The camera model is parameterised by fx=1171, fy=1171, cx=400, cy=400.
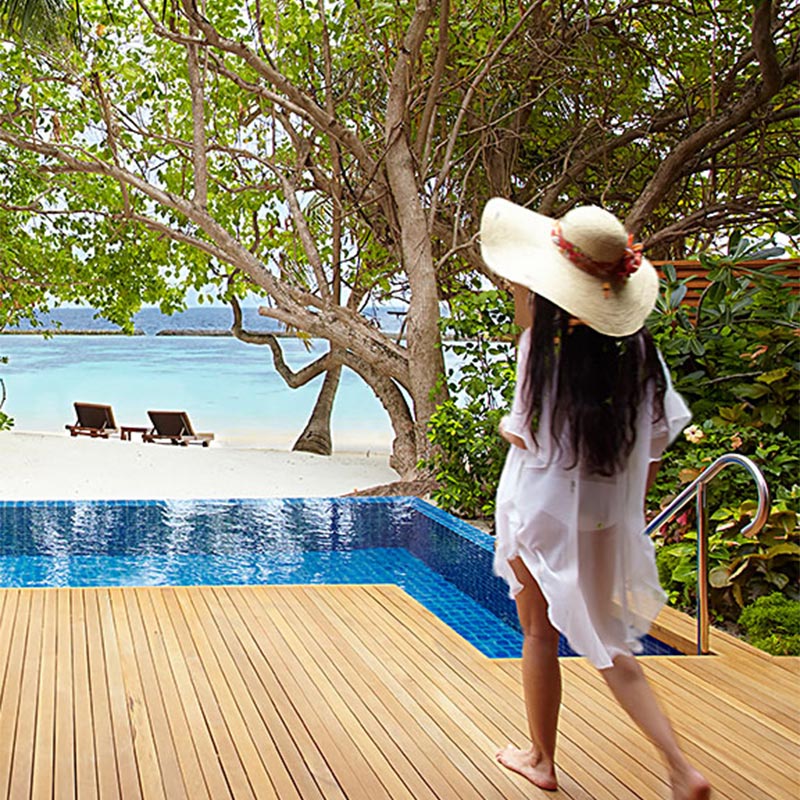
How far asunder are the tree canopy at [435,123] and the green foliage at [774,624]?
4091mm

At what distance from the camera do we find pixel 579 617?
2350 mm

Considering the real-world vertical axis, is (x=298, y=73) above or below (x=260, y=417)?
above

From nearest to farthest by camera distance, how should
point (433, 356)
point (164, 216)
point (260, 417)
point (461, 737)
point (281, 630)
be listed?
point (461, 737) → point (281, 630) → point (433, 356) → point (164, 216) → point (260, 417)

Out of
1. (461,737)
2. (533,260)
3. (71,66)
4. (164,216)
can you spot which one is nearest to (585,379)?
(533,260)

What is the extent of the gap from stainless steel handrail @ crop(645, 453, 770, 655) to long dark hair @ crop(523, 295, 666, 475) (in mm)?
991

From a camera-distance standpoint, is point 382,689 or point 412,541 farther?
point 412,541

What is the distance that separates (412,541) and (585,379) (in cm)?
499

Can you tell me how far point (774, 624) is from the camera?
4410mm

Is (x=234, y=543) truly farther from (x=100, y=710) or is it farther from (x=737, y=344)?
(x=100, y=710)

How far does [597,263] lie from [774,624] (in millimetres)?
2516

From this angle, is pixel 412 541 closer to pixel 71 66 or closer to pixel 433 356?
pixel 433 356

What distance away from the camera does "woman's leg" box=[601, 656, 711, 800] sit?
7.43 ft

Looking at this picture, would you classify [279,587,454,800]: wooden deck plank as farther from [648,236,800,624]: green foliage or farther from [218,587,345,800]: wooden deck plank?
[648,236,800,624]: green foliage

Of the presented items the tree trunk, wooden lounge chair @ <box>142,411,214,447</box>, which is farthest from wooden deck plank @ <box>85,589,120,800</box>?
wooden lounge chair @ <box>142,411,214,447</box>
